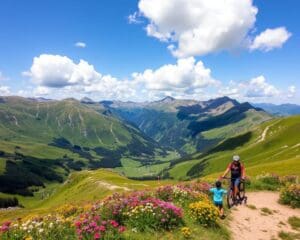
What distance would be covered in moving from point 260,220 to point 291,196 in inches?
311

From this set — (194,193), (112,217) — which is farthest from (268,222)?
(112,217)

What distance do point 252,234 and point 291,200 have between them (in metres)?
11.4

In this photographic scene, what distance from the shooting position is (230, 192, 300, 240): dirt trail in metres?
23.3

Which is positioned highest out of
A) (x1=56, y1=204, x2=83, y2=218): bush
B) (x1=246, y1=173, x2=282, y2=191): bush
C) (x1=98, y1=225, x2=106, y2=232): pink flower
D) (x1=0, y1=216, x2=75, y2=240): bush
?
(x1=98, y1=225, x2=106, y2=232): pink flower

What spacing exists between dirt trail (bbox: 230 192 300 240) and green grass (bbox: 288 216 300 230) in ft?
0.99

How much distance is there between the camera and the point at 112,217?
19.8m

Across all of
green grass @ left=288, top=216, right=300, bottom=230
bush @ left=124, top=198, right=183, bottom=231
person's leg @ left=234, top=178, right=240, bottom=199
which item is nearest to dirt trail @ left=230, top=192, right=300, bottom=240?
green grass @ left=288, top=216, right=300, bottom=230

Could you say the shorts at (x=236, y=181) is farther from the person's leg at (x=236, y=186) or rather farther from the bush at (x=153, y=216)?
the bush at (x=153, y=216)

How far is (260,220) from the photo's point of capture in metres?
26.7

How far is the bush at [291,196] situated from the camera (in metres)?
32.2

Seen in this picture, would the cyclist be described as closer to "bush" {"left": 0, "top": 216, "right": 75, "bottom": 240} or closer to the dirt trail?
the dirt trail

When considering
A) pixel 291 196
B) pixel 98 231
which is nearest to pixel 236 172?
pixel 291 196

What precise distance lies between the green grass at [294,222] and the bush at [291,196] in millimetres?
4294

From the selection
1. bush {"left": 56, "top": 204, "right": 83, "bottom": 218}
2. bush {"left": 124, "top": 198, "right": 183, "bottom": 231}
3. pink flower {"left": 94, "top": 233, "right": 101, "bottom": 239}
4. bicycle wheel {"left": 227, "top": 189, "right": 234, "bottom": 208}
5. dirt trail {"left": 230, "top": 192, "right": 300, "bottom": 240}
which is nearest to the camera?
pink flower {"left": 94, "top": 233, "right": 101, "bottom": 239}
